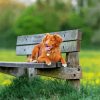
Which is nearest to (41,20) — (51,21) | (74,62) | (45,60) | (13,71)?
(51,21)

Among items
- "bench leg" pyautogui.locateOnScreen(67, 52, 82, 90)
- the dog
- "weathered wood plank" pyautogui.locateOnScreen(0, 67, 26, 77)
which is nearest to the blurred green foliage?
"weathered wood plank" pyautogui.locateOnScreen(0, 67, 26, 77)

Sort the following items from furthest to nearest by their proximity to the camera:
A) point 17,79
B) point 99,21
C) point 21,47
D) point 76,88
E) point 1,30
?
point 1,30 < point 99,21 < point 21,47 < point 17,79 < point 76,88

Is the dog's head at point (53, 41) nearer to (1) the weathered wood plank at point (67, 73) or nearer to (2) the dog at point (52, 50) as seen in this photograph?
(2) the dog at point (52, 50)

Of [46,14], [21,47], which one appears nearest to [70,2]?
[46,14]

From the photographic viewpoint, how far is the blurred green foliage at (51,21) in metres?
54.7

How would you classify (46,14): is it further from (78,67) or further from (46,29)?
(78,67)

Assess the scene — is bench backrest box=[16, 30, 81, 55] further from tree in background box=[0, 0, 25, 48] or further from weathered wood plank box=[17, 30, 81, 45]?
tree in background box=[0, 0, 25, 48]

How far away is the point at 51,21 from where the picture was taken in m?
56.5

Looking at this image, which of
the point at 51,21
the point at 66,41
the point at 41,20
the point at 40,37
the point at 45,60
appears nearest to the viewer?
the point at 45,60

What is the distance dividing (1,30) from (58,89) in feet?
171

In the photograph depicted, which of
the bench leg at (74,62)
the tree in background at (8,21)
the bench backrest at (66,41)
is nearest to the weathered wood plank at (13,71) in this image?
the bench backrest at (66,41)

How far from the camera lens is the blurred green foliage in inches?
2154

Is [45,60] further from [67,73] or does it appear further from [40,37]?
[40,37]

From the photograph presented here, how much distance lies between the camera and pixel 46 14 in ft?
189
